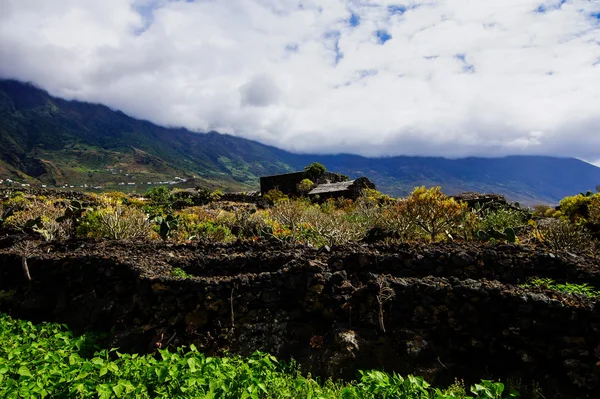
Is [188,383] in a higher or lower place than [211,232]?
higher

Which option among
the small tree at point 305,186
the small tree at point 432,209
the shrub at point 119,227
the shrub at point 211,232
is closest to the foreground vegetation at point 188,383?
the small tree at point 432,209

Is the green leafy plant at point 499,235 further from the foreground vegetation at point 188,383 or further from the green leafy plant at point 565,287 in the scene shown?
the foreground vegetation at point 188,383

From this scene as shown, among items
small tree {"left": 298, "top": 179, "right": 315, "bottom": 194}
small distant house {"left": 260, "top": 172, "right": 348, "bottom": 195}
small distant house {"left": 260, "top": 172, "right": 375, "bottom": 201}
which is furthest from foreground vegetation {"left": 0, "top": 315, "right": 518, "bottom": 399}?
small distant house {"left": 260, "top": 172, "right": 348, "bottom": 195}

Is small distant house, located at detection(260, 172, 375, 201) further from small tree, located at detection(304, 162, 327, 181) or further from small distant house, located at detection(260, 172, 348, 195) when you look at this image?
small tree, located at detection(304, 162, 327, 181)

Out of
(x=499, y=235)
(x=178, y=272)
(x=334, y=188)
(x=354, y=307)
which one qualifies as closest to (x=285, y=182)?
(x=334, y=188)

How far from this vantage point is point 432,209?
10984 mm

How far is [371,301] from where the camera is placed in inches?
216

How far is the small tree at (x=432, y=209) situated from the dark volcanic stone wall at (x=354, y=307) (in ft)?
12.6

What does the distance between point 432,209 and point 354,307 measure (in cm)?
644

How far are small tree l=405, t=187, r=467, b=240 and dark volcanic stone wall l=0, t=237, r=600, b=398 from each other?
12.6 ft

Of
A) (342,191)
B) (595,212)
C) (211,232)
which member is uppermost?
(595,212)

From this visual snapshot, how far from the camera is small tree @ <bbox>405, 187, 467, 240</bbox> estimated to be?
1073cm

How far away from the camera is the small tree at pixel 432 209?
35.2 feet

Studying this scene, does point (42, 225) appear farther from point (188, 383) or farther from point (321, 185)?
point (321, 185)
